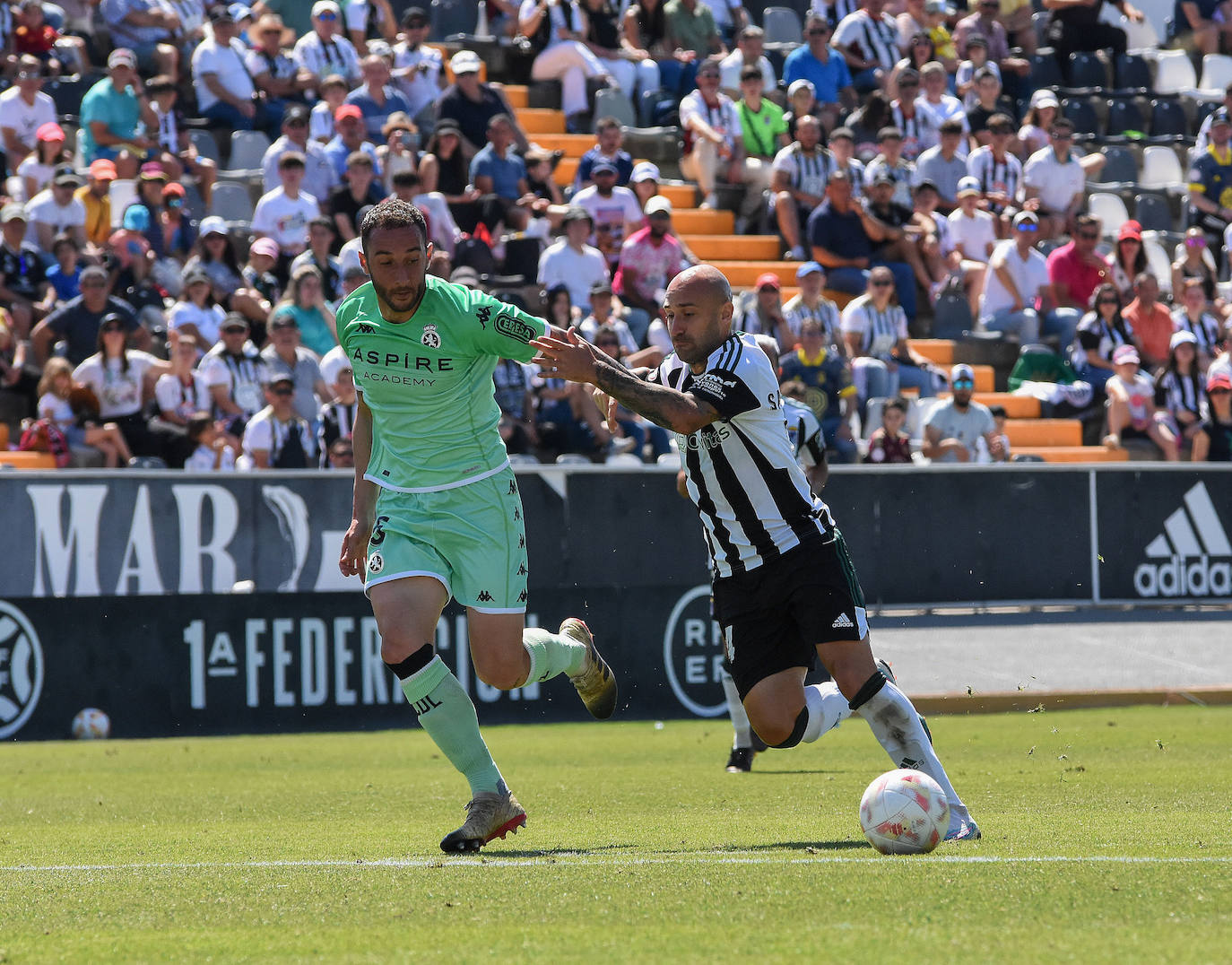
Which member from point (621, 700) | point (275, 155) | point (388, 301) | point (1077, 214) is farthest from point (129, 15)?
point (388, 301)

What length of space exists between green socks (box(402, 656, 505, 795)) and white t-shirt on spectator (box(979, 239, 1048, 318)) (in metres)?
14.3

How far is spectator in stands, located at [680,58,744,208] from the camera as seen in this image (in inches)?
796

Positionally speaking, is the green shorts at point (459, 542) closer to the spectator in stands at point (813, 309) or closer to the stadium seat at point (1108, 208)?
the spectator in stands at point (813, 309)

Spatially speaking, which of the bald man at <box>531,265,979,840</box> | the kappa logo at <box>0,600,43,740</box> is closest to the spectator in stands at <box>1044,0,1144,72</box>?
the kappa logo at <box>0,600,43,740</box>

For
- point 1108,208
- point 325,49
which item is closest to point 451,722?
point 325,49

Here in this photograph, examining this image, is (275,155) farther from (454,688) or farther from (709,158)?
(454,688)

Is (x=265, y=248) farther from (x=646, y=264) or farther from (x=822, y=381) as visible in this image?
(x=822, y=381)

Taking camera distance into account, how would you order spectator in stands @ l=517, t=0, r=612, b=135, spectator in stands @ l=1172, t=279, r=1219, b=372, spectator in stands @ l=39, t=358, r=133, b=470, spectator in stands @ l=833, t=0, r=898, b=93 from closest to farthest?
spectator in stands @ l=39, t=358, r=133, b=470 → spectator in stands @ l=1172, t=279, r=1219, b=372 → spectator in stands @ l=517, t=0, r=612, b=135 → spectator in stands @ l=833, t=0, r=898, b=93

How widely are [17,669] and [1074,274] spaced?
40.7ft

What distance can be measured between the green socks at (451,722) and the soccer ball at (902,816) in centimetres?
148

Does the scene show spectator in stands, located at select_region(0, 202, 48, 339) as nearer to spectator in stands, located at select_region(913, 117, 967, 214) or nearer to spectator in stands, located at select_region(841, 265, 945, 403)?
spectator in stands, located at select_region(841, 265, 945, 403)

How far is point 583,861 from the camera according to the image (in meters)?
6.20

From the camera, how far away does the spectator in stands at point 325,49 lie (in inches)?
752

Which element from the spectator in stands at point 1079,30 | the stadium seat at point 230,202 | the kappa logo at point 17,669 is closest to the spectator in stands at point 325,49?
the stadium seat at point 230,202
